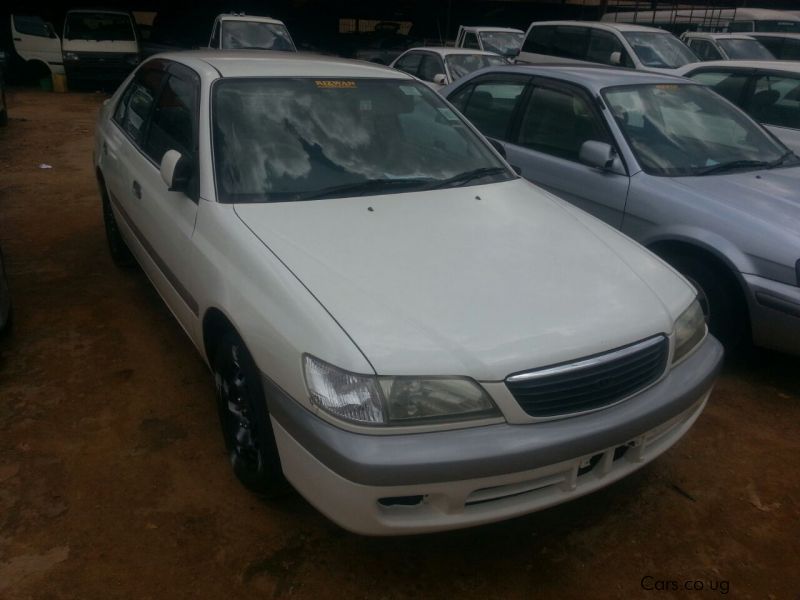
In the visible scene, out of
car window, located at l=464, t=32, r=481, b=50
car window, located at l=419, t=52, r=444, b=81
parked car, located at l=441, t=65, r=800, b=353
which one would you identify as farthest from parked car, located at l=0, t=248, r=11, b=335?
car window, located at l=464, t=32, r=481, b=50

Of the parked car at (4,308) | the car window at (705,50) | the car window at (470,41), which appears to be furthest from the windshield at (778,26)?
the parked car at (4,308)

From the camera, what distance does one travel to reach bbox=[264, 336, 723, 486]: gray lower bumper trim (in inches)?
81.7

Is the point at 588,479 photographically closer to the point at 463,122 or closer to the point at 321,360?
the point at 321,360

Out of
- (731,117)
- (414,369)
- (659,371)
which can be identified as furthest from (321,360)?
(731,117)

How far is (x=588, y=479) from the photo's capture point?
2.40 metres

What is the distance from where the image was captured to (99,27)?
14.9 m

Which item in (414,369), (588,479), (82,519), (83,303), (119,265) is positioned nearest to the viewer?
(414,369)

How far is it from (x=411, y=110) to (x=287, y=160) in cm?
87

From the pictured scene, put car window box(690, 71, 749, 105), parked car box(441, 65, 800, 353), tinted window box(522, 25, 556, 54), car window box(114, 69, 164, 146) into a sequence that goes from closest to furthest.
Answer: parked car box(441, 65, 800, 353), car window box(114, 69, 164, 146), car window box(690, 71, 749, 105), tinted window box(522, 25, 556, 54)

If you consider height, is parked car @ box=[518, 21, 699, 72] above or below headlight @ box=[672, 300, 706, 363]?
above

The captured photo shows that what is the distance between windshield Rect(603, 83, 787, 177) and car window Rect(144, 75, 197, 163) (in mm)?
2635

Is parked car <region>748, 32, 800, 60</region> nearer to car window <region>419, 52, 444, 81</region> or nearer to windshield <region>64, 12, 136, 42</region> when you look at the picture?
car window <region>419, 52, 444, 81</region>

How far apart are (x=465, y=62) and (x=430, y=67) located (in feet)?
1.84

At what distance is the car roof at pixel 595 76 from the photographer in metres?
4.66
